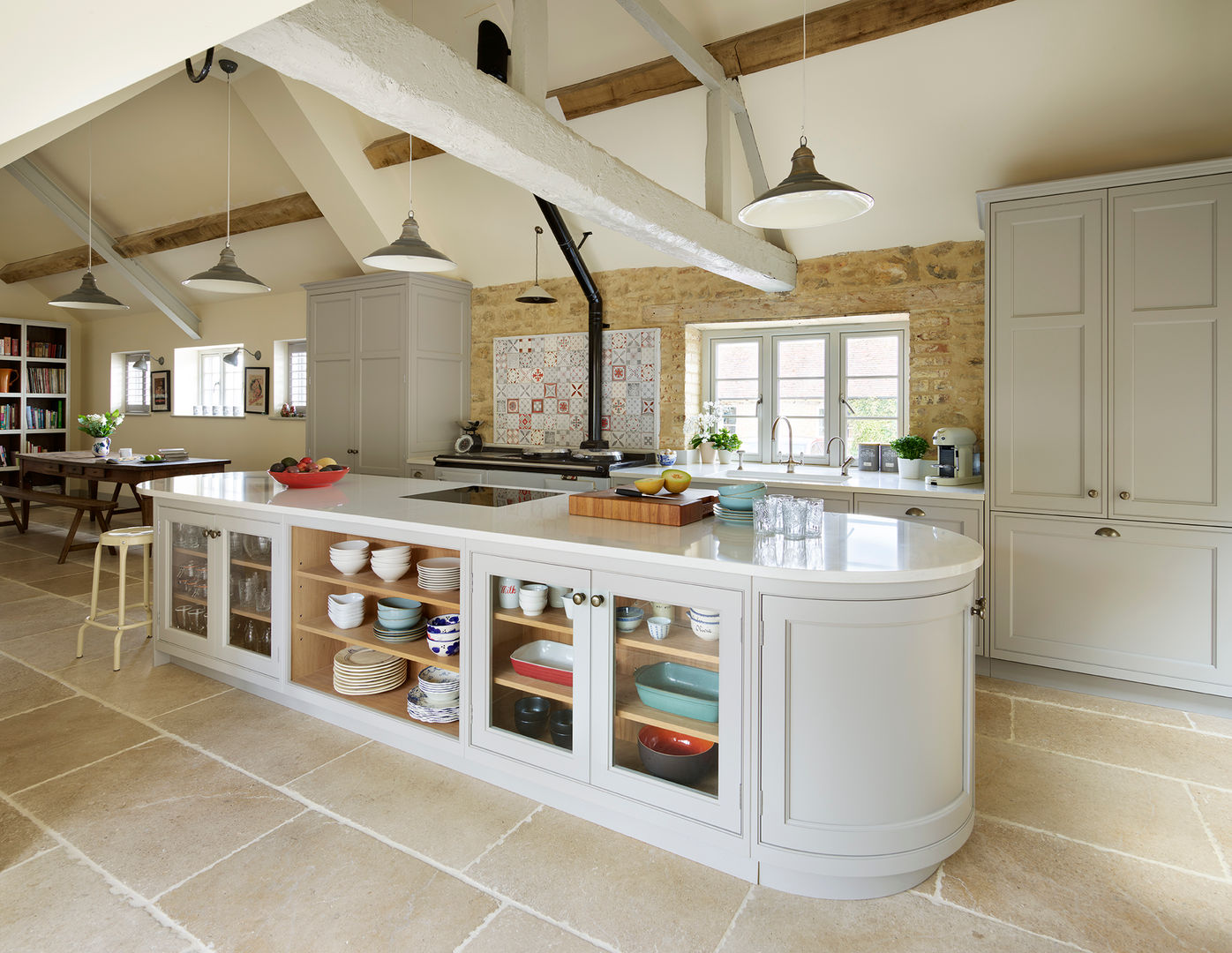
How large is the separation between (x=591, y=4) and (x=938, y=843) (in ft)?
14.5

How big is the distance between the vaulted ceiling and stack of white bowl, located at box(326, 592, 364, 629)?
2151 millimetres

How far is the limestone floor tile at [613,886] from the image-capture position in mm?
1826

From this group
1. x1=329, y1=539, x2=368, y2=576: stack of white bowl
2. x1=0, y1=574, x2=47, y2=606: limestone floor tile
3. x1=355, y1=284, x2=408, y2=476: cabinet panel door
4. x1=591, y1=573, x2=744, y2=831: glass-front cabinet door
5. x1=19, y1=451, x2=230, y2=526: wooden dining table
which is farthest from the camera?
x1=19, y1=451, x2=230, y2=526: wooden dining table

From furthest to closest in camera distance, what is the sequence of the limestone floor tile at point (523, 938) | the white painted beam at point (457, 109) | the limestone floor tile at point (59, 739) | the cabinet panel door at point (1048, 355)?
the cabinet panel door at point (1048, 355) → the limestone floor tile at point (59, 739) → the white painted beam at point (457, 109) → the limestone floor tile at point (523, 938)

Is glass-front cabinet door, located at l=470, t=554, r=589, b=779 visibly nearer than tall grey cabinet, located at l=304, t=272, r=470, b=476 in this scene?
Yes

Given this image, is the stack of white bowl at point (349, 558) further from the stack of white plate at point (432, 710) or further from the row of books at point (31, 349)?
the row of books at point (31, 349)

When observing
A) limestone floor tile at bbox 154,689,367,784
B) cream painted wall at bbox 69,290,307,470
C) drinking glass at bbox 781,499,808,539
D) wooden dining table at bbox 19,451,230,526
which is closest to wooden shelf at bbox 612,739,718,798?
drinking glass at bbox 781,499,808,539

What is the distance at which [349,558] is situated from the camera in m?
2.95

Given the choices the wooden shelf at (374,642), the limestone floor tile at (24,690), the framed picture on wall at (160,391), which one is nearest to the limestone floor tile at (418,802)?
the wooden shelf at (374,642)

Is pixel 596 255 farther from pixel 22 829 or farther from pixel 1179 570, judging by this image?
pixel 22 829

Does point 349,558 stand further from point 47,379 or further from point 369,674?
point 47,379

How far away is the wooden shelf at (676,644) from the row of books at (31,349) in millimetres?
10536

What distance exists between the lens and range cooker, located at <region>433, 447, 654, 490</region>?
16.4ft

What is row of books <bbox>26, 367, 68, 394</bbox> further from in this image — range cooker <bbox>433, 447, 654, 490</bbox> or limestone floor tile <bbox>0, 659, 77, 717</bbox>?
limestone floor tile <bbox>0, 659, 77, 717</bbox>
